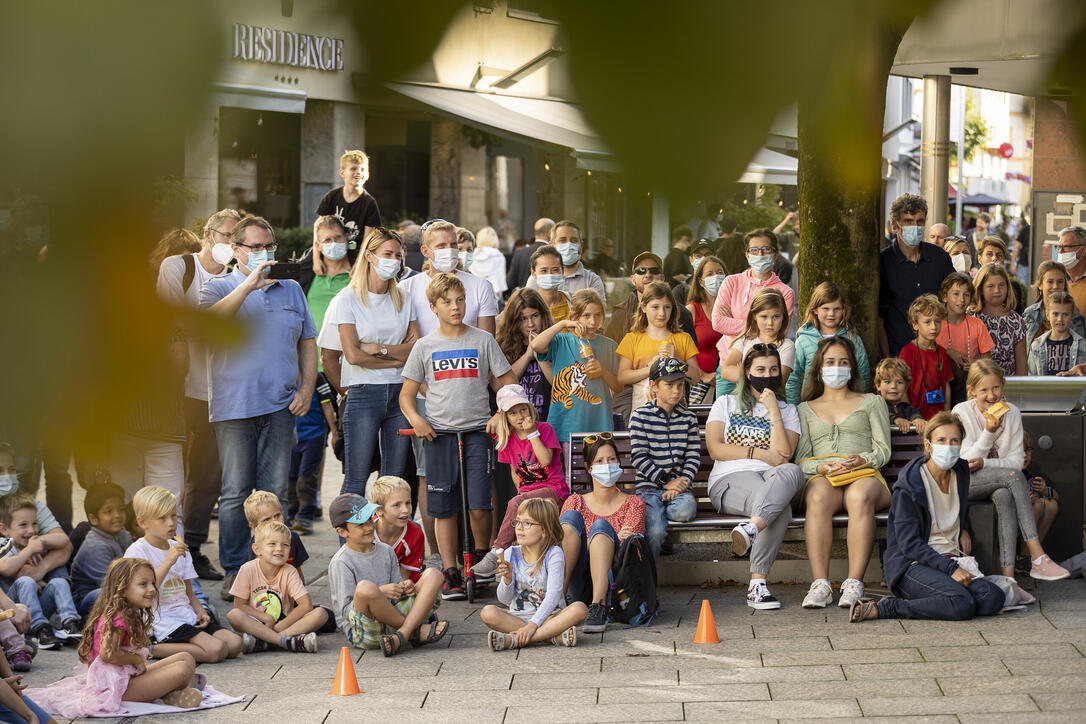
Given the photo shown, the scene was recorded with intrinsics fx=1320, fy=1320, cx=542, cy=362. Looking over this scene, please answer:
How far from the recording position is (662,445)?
6.39 m

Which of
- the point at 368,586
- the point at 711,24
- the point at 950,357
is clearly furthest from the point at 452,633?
the point at 711,24

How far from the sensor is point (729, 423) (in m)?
6.48

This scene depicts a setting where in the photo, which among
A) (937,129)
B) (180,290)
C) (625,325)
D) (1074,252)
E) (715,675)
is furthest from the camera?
(1074,252)

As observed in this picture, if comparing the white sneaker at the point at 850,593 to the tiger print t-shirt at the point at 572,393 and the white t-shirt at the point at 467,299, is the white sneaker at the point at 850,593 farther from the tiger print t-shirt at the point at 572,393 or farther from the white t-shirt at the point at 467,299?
the white t-shirt at the point at 467,299

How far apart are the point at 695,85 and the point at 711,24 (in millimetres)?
58

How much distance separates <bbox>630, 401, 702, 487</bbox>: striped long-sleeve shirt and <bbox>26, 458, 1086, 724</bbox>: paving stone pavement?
0.67 m

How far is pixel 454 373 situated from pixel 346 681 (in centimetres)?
192

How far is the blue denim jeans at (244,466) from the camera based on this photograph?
20.7ft

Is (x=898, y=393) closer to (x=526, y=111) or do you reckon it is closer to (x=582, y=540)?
(x=582, y=540)

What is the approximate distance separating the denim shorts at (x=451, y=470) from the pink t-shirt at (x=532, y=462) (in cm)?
20

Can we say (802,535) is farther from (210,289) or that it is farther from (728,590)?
(210,289)

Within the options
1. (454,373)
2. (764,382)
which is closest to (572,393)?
(454,373)

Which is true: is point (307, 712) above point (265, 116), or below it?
below

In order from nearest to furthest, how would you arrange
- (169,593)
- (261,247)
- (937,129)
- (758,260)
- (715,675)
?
(937,129)
(261,247)
(758,260)
(715,675)
(169,593)
